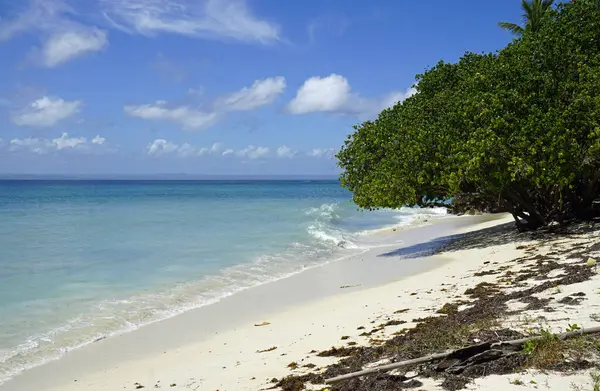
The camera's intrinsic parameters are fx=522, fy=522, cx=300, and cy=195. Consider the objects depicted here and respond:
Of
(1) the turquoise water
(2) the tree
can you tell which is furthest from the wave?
(2) the tree

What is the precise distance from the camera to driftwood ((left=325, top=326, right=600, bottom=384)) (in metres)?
5.41

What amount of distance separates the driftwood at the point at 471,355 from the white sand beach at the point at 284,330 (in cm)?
28

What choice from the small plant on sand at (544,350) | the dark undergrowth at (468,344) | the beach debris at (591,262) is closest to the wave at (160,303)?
the dark undergrowth at (468,344)

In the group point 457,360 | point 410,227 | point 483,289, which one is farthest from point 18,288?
point 410,227

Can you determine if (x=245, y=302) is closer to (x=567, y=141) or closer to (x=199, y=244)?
(x=567, y=141)

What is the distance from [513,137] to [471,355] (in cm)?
1063

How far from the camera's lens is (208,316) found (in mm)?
12031

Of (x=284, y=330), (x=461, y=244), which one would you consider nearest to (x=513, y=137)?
(x=461, y=244)

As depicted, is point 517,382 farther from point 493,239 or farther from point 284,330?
point 493,239

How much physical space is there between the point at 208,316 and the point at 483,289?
6.06m

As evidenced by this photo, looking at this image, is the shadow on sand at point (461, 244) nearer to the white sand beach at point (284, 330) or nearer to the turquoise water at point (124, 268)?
the white sand beach at point (284, 330)

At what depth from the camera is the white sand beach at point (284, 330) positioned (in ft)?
23.2

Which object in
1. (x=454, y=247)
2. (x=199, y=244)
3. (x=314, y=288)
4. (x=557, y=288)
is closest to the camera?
(x=557, y=288)

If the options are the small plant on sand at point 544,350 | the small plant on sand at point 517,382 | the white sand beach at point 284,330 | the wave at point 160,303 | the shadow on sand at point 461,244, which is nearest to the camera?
the small plant on sand at point 517,382
